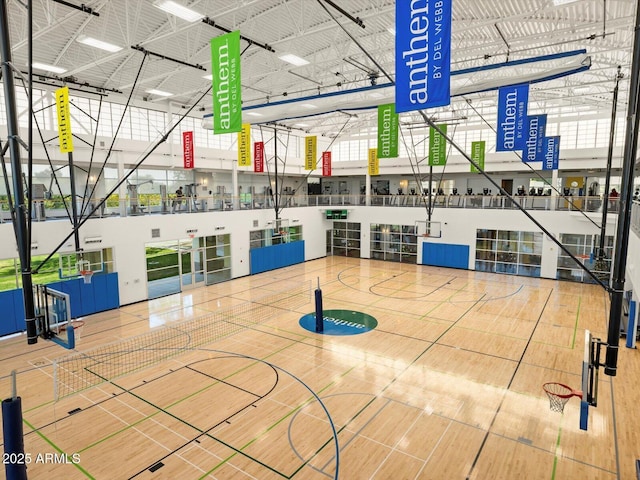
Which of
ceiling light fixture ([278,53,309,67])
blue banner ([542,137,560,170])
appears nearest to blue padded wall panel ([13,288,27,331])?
ceiling light fixture ([278,53,309,67])

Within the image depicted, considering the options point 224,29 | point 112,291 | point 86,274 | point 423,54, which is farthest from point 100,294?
point 423,54

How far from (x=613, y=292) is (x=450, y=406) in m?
4.97

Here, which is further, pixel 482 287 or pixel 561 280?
pixel 561 280

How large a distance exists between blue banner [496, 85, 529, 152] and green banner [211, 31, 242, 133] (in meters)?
9.75

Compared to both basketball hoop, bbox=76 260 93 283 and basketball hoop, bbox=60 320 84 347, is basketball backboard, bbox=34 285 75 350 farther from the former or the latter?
basketball hoop, bbox=76 260 93 283

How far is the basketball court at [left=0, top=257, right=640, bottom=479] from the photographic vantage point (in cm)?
716

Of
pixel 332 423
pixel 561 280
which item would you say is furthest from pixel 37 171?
pixel 561 280

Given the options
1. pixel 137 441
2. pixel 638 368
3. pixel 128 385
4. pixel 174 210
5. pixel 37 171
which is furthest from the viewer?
pixel 37 171

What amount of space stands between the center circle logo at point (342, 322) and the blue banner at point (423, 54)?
29.7 feet

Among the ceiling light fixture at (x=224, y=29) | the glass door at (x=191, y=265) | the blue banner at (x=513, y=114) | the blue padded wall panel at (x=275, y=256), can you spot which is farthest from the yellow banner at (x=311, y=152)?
the blue banner at (x=513, y=114)

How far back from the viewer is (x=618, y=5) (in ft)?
45.3

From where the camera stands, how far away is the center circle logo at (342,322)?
14.1 metres

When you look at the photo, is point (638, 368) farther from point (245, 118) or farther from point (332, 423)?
point (245, 118)

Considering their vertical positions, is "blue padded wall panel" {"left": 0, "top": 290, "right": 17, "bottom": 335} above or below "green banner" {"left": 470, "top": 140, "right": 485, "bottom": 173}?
below
